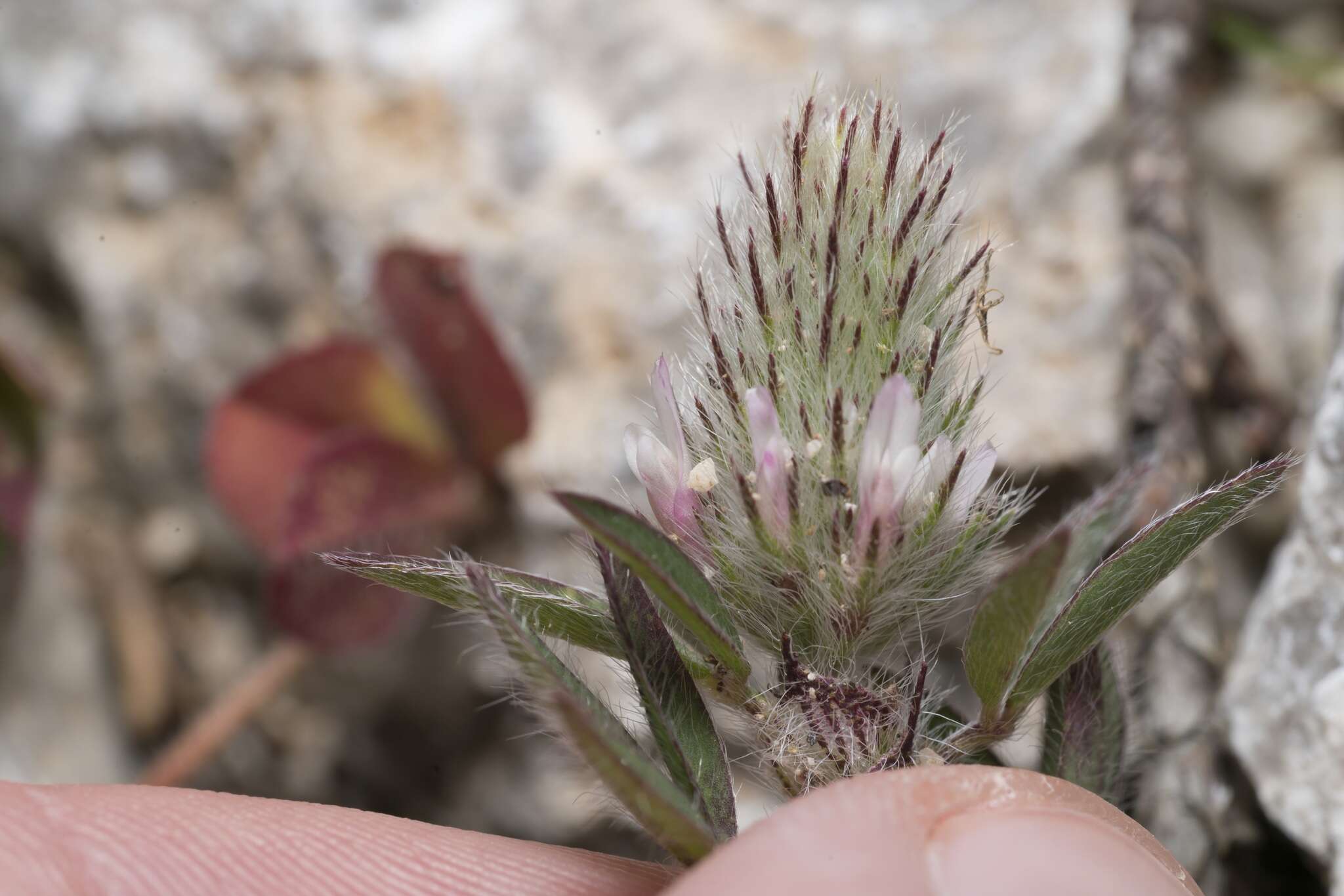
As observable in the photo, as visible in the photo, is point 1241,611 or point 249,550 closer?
point 1241,611

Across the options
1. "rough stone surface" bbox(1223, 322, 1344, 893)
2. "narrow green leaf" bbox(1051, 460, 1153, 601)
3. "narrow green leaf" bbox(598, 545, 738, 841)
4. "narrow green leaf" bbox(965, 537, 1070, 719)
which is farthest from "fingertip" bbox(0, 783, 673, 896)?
"rough stone surface" bbox(1223, 322, 1344, 893)

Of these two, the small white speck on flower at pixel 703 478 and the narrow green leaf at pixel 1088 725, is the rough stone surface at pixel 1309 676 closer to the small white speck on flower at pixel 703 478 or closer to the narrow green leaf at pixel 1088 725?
the narrow green leaf at pixel 1088 725

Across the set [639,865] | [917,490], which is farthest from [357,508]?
[917,490]

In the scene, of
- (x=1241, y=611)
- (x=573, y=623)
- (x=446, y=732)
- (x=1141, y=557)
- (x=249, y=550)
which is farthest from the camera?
(x=249, y=550)

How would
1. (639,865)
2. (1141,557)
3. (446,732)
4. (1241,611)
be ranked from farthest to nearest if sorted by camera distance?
(446,732) → (1241,611) → (639,865) → (1141,557)

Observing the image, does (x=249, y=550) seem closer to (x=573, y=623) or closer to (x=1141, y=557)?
(x=573, y=623)
